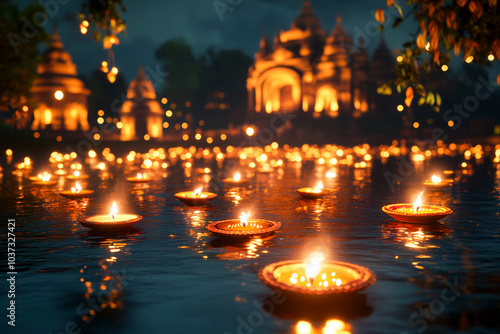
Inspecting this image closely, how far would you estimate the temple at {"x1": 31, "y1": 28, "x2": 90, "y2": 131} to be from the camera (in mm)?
54438

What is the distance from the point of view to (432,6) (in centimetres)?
421

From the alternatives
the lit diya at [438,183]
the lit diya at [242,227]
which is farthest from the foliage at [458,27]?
the lit diya at [438,183]

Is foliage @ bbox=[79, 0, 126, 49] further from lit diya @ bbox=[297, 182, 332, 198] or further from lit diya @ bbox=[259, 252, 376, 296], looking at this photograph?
lit diya @ bbox=[297, 182, 332, 198]

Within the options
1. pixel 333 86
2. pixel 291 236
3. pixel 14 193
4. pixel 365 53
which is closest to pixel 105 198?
pixel 14 193

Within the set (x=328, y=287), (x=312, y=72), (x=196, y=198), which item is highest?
(x=312, y=72)

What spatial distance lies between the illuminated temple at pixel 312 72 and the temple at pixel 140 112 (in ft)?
52.2

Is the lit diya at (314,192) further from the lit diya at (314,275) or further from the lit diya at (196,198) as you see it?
the lit diya at (314,275)

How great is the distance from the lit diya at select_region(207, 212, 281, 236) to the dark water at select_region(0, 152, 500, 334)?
0.24 m

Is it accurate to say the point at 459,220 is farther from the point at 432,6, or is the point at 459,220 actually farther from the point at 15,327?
the point at 15,327

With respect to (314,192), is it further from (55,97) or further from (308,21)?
(308,21)

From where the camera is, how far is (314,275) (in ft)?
16.3

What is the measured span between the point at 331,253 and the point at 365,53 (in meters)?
66.9

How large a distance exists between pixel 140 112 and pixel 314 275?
62.0 meters

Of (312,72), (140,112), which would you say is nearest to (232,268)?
(140,112)
